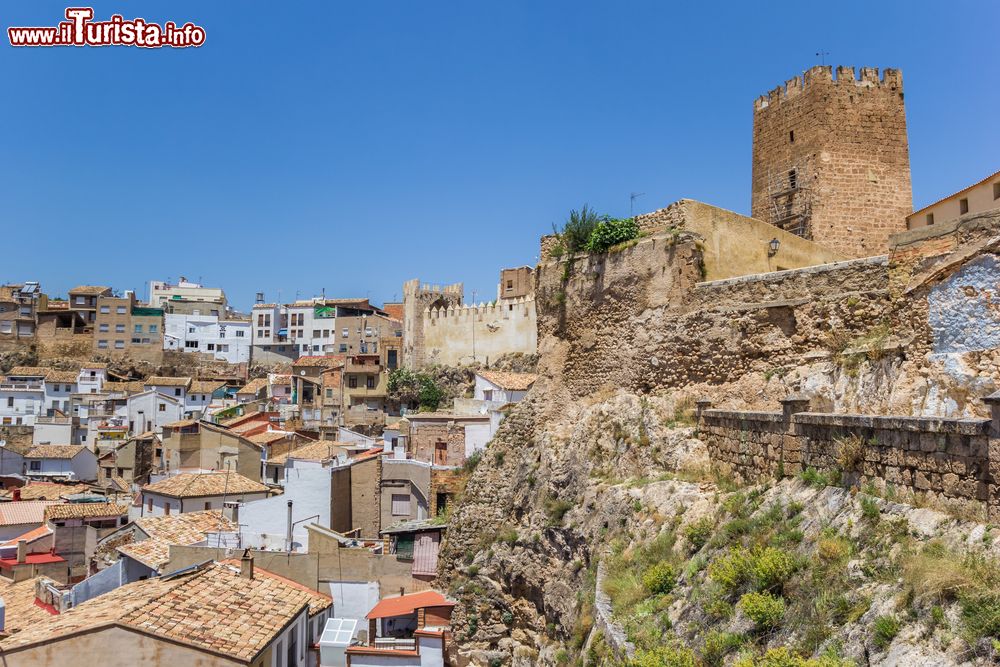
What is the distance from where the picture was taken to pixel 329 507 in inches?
974

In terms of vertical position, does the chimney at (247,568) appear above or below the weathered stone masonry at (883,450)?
below

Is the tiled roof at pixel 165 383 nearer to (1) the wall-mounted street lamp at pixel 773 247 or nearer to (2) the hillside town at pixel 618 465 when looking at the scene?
(2) the hillside town at pixel 618 465

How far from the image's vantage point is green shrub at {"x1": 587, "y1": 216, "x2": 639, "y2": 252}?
16797 mm

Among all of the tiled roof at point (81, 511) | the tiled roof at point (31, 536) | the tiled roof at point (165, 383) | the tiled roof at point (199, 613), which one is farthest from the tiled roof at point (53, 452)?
the tiled roof at point (199, 613)

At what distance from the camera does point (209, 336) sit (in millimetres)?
72812

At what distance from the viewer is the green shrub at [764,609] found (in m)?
6.97

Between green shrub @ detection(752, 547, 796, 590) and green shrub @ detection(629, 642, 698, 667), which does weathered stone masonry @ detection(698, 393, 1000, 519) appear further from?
green shrub @ detection(629, 642, 698, 667)

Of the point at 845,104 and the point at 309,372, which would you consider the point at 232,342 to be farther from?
the point at 845,104

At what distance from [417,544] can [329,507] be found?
14.8 ft

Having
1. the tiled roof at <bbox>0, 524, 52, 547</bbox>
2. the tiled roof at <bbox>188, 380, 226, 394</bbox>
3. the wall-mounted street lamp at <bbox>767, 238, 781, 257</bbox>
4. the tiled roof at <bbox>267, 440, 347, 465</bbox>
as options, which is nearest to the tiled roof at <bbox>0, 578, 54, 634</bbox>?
the tiled roof at <bbox>0, 524, 52, 547</bbox>

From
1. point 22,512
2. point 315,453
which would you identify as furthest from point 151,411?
point 315,453

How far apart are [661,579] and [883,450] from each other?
3.05 metres

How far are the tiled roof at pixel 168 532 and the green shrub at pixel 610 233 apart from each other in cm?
1241

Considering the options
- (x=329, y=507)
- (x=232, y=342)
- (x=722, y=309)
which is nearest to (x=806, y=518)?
(x=722, y=309)
